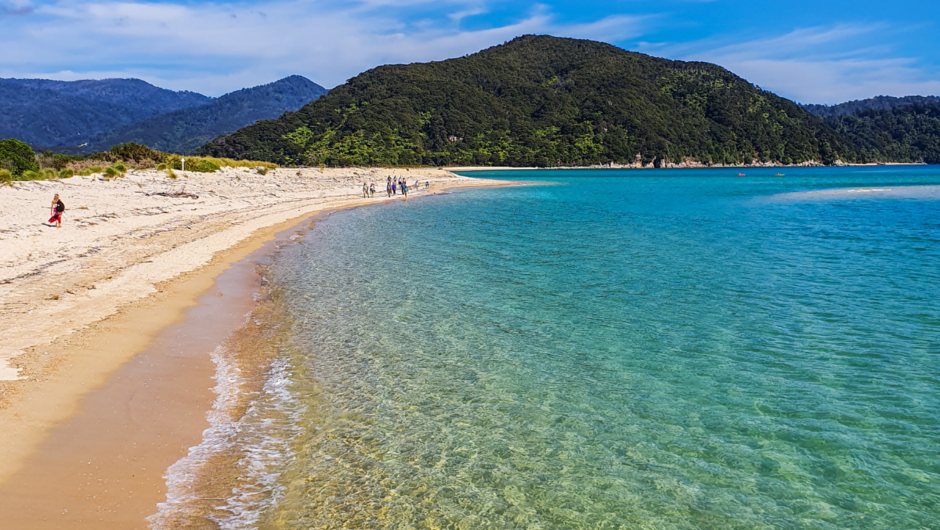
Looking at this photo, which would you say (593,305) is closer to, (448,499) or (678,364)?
(678,364)

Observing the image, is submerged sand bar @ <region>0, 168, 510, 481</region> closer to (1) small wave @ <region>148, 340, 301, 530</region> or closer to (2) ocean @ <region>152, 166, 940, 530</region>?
(1) small wave @ <region>148, 340, 301, 530</region>

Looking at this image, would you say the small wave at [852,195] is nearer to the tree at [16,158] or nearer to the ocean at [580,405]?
the ocean at [580,405]

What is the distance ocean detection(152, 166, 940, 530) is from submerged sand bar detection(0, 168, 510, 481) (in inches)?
77.2

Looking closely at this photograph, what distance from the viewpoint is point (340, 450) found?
22.6 ft

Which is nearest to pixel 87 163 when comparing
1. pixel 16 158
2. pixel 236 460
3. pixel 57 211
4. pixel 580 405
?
pixel 16 158

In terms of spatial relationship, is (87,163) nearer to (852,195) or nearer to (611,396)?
(611,396)

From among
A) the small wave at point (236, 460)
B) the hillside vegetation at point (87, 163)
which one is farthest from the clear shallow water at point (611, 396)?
the hillside vegetation at point (87, 163)

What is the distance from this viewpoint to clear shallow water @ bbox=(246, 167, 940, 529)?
19.3ft

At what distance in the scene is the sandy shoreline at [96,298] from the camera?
21.9 feet

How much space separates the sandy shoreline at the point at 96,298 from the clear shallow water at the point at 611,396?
206 cm

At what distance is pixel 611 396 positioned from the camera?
8.55 m

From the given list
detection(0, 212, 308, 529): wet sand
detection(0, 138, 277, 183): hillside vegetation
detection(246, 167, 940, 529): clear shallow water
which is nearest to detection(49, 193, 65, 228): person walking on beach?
detection(246, 167, 940, 529): clear shallow water

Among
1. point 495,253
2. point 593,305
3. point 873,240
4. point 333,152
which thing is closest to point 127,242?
point 495,253

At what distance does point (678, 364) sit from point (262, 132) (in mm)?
177497
